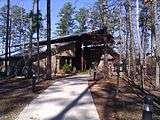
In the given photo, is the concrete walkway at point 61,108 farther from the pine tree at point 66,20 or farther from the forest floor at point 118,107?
the pine tree at point 66,20

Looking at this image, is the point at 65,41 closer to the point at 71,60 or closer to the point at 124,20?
the point at 71,60

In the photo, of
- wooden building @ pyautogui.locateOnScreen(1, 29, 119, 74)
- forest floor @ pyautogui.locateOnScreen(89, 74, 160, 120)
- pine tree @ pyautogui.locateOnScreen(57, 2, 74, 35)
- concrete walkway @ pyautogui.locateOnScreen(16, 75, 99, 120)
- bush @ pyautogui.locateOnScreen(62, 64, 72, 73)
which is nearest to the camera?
concrete walkway @ pyautogui.locateOnScreen(16, 75, 99, 120)

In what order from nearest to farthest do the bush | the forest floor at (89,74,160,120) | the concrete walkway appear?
1. the concrete walkway
2. the forest floor at (89,74,160,120)
3. the bush

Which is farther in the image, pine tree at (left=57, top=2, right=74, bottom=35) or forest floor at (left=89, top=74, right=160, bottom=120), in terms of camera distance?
pine tree at (left=57, top=2, right=74, bottom=35)

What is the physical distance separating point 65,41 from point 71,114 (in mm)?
37635

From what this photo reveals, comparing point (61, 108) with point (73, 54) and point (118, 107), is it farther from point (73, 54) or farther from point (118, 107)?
point (73, 54)

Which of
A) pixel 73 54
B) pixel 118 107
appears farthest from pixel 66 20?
pixel 118 107

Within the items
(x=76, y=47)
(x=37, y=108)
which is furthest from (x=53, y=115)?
(x=76, y=47)

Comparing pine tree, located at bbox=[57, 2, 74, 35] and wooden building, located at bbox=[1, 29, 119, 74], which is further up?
pine tree, located at bbox=[57, 2, 74, 35]

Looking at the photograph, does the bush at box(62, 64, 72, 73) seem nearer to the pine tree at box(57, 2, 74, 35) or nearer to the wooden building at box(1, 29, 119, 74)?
the wooden building at box(1, 29, 119, 74)

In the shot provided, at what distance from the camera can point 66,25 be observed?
101m

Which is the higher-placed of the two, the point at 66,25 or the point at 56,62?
the point at 66,25

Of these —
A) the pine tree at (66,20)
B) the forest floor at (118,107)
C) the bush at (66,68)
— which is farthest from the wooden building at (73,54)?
the pine tree at (66,20)

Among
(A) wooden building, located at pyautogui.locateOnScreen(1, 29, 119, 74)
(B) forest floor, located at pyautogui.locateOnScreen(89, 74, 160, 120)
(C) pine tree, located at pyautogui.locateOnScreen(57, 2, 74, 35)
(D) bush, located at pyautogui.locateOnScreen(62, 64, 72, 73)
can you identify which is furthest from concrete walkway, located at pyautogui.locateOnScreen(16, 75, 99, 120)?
(C) pine tree, located at pyautogui.locateOnScreen(57, 2, 74, 35)
